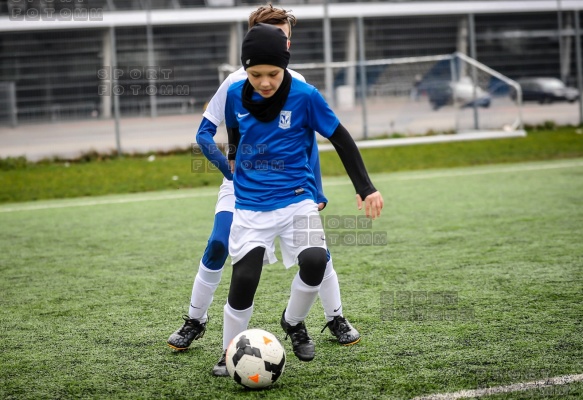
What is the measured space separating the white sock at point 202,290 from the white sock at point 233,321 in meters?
0.48

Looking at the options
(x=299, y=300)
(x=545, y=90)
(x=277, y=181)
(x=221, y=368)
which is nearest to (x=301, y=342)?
(x=299, y=300)

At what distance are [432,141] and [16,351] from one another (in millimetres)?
12324

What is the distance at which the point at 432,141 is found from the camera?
15820mm

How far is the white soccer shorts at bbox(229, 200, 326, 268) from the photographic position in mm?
3910

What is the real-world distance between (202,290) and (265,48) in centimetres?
151

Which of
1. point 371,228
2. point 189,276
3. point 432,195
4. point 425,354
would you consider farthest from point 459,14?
point 425,354

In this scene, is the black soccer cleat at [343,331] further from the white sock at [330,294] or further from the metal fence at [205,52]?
the metal fence at [205,52]

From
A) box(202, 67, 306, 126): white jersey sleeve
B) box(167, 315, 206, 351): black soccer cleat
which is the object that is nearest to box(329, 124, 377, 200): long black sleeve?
box(202, 67, 306, 126): white jersey sleeve

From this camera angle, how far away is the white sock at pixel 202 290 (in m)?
4.48

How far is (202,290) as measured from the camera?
4.50 meters

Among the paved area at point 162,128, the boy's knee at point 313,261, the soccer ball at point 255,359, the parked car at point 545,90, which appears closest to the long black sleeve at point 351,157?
the boy's knee at point 313,261

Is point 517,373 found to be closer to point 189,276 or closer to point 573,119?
point 189,276

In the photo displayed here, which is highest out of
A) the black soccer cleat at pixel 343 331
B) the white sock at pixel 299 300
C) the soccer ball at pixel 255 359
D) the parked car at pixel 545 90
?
the parked car at pixel 545 90

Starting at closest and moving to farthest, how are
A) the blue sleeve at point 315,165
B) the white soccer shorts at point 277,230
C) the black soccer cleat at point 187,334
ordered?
1. the white soccer shorts at point 277,230
2. the blue sleeve at point 315,165
3. the black soccer cleat at point 187,334
